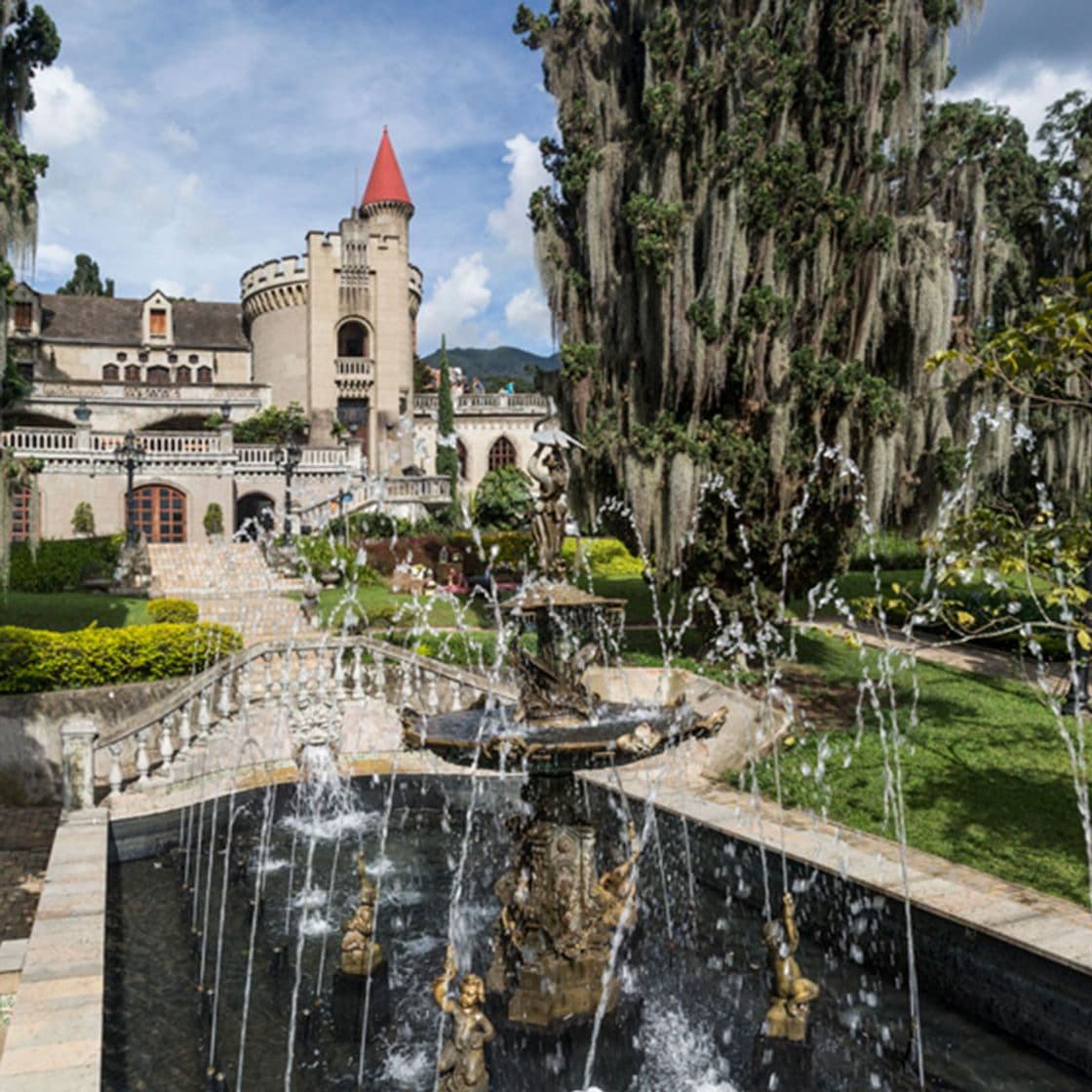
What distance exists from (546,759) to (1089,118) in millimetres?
24792

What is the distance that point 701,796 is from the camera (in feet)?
37.6

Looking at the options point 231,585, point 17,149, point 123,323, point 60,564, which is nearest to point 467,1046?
point 17,149

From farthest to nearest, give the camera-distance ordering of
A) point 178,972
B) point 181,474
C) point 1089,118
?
point 181,474
point 1089,118
point 178,972

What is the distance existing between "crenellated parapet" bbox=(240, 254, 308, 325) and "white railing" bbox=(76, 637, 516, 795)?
38.1 meters

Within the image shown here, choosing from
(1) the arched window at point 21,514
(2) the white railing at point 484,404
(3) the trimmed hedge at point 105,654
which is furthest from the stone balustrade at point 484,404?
(3) the trimmed hedge at point 105,654

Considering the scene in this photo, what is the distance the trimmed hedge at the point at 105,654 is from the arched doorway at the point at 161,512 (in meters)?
22.9

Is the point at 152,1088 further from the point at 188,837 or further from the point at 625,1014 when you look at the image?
the point at 188,837

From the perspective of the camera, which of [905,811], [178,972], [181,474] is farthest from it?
[181,474]

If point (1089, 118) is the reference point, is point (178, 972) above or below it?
below

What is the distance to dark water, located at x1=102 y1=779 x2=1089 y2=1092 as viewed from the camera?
6332 mm

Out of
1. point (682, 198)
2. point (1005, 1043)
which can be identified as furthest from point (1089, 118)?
point (1005, 1043)

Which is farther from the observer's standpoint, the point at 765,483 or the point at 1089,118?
the point at 1089,118

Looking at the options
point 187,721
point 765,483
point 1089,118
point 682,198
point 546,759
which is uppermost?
point 1089,118

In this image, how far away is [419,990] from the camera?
25.0 ft
